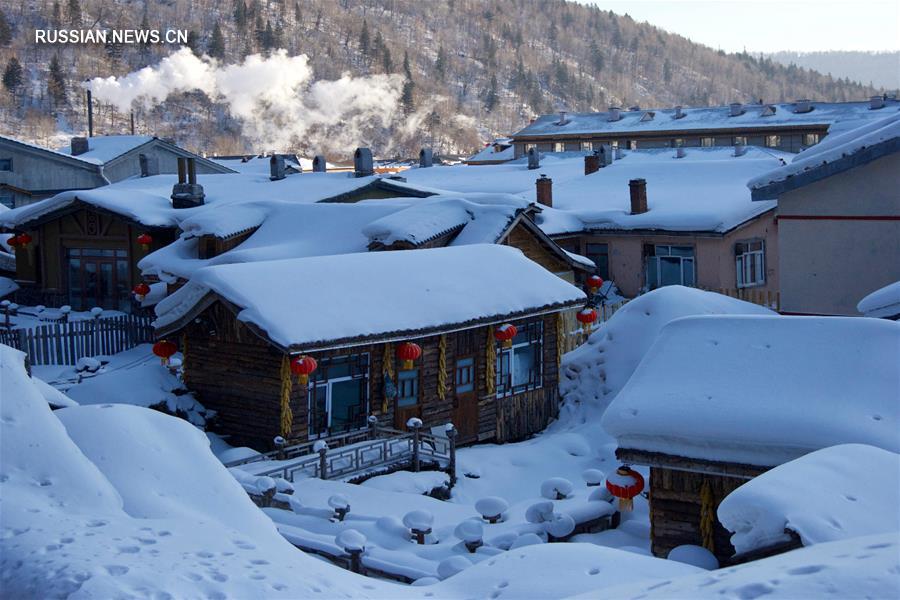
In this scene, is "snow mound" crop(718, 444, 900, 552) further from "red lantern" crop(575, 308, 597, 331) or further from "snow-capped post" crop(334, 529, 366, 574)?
"red lantern" crop(575, 308, 597, 331)

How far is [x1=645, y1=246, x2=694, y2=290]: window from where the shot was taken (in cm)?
3366

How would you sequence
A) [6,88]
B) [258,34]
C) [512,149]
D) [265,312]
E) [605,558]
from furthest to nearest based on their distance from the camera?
[258,34], [6,88], [512,149], [265,312], [605,558]

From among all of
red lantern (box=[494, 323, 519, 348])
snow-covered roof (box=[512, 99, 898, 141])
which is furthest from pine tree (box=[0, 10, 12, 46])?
red lantern (box=[494, 323, 519, 348])

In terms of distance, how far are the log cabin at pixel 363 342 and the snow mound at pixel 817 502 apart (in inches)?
411

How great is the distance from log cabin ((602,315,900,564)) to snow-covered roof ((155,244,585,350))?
291 inches

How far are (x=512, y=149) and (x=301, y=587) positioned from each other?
80.9 m

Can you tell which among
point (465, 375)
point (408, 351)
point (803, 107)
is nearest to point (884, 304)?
point (408, 351)

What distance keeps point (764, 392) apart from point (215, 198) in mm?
27343

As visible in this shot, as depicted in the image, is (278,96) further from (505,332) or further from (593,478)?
(593,478)

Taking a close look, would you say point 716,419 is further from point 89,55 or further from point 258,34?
point 258,34

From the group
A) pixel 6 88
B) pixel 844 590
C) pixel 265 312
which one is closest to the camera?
pixel 844 590

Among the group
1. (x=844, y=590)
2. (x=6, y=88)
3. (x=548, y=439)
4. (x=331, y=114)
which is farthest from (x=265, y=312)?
(x=331, y=114)

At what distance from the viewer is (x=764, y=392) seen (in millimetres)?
11961

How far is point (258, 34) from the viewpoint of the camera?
159 m
